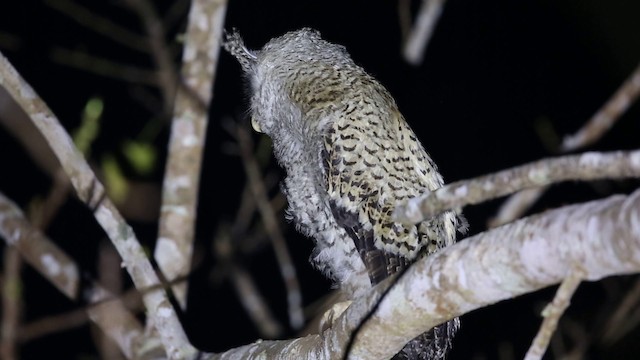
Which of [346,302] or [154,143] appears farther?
[154,143]

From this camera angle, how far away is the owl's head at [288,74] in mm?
3248

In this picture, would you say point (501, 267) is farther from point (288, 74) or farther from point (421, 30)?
point (421, 30)

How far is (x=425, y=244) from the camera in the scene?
2846mm

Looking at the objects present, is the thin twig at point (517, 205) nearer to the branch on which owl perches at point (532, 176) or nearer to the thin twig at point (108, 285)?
the thin twig at point (108, 285)

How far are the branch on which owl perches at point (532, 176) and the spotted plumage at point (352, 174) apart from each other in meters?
1.01

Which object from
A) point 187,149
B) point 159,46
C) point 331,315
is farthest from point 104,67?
point 331,315

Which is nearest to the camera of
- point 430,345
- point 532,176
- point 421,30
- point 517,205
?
point 532,176

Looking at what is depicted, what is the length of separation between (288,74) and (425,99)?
1.67 m

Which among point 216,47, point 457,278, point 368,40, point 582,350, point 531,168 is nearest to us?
point 531,168

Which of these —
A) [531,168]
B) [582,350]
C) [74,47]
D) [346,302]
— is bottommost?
[582,350]

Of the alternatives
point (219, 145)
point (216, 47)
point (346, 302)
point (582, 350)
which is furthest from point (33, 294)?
point (582, 350)

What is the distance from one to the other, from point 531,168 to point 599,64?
3589 mm

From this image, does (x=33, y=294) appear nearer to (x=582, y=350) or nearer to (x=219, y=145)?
(x=219, y=145)

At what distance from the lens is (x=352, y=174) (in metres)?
2.92
